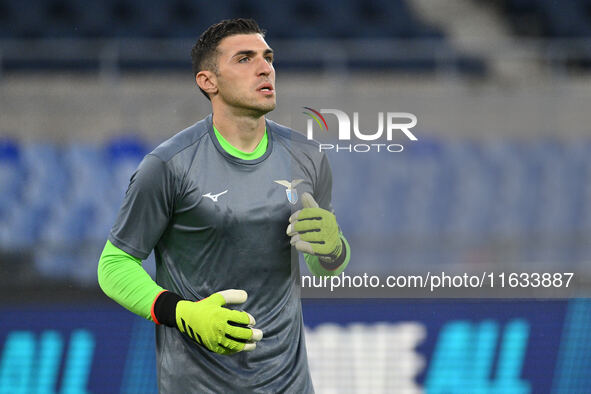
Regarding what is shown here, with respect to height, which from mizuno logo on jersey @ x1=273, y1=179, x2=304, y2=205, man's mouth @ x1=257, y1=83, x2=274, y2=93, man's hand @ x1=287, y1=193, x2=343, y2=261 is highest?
man's mouth @ x1=257, y1=83, x2=274, y2=93

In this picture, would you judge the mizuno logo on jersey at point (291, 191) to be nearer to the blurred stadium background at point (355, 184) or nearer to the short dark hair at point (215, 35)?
the short dark hair at point (215, 35)

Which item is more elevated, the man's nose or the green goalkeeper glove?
the man's nose

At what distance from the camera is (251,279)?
2334 mm

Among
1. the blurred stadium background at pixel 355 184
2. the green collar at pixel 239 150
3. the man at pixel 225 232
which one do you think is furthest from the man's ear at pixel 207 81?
the blurred stadium background at pixel 355 184

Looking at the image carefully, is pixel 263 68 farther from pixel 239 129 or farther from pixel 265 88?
pixel 239 129

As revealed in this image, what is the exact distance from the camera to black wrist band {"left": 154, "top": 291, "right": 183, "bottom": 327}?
218 cm

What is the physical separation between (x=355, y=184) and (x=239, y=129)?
2722 millimetres

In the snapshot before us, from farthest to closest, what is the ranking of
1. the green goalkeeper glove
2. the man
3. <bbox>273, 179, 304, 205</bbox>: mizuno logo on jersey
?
<bbox>273, 179, 304, 205</bbox>: mizuno logo on jersey
the man
the green goalkeeper glove

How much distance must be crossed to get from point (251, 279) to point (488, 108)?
3930 mm

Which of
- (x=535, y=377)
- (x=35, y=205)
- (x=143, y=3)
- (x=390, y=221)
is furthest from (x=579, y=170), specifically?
(x=143, y=3)

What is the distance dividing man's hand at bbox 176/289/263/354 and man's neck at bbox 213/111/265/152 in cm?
46

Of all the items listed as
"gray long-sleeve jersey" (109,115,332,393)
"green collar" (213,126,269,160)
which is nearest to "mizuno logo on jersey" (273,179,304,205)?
"gray long-sleeve jersey" (109,115,332,393)

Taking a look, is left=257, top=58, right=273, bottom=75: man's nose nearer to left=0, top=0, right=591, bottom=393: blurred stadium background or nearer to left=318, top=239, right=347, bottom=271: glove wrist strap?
left=318, top=239, right=347, bottom=271: glove wrist strap

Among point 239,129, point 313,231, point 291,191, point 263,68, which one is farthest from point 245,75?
point 313,231
